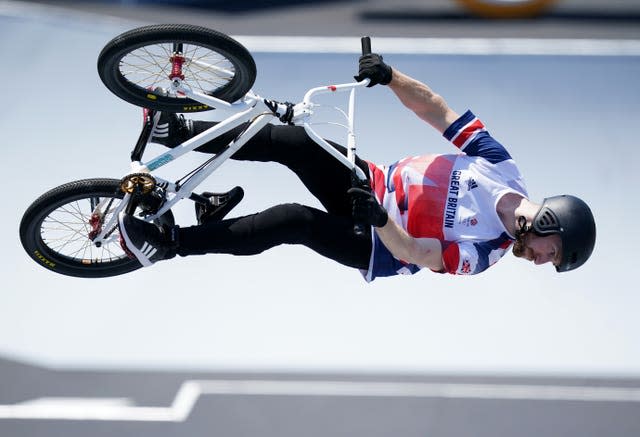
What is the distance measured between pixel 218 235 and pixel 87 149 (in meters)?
2.47

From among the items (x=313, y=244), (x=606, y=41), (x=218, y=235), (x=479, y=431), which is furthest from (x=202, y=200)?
(x=606, y=41)

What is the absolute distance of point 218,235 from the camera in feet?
13.3

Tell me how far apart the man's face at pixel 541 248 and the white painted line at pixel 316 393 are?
102 centimetres

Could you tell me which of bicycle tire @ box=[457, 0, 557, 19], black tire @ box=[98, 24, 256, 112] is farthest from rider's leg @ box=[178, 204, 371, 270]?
bicycle tire @ box=[457, 0, 557, 19]

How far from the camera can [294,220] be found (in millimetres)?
4086

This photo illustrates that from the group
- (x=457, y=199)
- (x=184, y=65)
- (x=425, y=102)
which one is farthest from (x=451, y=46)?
(x=184, y=65)

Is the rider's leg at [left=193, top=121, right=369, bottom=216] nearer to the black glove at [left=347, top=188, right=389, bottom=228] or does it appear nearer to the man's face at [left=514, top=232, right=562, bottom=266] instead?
the black glove at [left=347, top=188, right=389, bottom=228]

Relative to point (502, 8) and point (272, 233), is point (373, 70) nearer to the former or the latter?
point (272, 233)

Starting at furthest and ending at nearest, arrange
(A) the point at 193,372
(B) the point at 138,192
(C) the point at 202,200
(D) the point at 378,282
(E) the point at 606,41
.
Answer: (E) the point at 606,41, (D) the point at 378,282, (A) the point at 193,372, (C) the point at 202,200, (B) the point at 138,192

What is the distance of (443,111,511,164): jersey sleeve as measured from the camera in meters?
4.26

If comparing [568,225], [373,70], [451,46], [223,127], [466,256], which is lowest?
[466,256]

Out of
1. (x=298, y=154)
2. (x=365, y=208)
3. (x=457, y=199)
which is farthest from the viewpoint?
(x=298, y=154)

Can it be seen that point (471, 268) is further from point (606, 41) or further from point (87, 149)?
point (606, 41)

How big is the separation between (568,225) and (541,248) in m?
0.18
